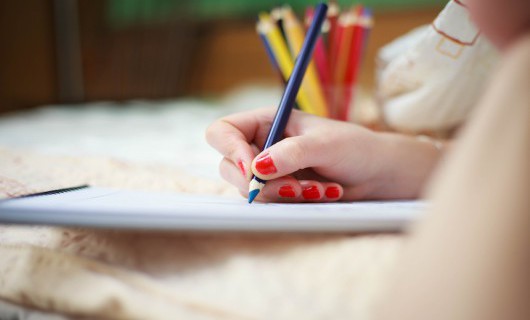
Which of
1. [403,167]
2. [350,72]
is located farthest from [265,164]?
[350,72]

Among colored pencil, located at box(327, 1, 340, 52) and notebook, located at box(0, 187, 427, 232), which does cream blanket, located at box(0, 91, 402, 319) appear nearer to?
notebook, located at box(0, 187, 427, 232)

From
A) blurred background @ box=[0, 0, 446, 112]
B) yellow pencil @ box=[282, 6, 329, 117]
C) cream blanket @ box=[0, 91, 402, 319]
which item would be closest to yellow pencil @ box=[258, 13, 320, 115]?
yellow pencil @ box=[282, 6, 329, 117]

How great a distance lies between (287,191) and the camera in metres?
0.33

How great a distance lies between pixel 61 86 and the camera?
217cm

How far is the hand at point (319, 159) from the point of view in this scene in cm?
32

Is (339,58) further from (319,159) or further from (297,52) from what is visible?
(319,159)

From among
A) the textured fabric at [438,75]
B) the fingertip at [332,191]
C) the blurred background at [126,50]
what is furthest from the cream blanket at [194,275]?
the blurred background at [126,50]

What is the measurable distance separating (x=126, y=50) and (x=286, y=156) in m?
1.90

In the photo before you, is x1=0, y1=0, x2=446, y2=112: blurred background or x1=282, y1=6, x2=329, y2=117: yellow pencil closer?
x1=282, y1=6, x2=329, y2=117: yellow pencil

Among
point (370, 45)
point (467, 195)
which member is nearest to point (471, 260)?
point (467, 195)

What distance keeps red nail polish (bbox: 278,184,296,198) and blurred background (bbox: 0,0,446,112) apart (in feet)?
4.80

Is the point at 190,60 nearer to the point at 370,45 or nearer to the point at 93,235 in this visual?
the point at 370,45

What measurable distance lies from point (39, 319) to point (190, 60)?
186cm

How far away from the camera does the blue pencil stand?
0.32 m
